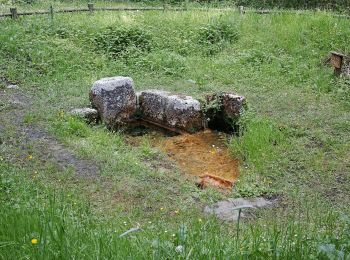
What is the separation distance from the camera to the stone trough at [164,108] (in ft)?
31.6

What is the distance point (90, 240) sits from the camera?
3.37 m

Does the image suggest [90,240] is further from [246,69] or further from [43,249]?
[246,69]

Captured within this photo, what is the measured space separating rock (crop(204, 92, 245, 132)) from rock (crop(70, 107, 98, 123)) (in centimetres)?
208

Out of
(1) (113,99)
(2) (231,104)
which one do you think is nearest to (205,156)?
(2) (231,104)

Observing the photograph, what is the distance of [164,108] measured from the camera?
9844 millimetres

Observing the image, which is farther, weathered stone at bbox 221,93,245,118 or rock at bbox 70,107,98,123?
weathered stone at bbox 221,93,245,118

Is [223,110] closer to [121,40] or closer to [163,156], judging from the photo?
[163,156]

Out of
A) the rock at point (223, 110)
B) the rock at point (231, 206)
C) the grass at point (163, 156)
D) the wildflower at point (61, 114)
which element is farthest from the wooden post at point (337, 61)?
the wildflower at point (61, 114)

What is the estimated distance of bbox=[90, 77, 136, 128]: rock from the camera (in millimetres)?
9641

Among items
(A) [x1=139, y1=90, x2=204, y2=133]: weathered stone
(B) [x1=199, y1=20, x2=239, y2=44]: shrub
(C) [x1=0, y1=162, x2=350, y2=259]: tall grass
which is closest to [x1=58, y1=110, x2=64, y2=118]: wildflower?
(A) [x1=139, y1=90, x2=204, y2=133]: weathered stone

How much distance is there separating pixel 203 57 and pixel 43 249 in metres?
11.2

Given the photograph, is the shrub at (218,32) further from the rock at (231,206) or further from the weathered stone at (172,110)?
the rock at (231,206)

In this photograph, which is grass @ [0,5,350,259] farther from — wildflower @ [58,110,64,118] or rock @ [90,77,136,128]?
rock @ [90,77,136,128]

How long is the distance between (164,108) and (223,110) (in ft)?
3.72
